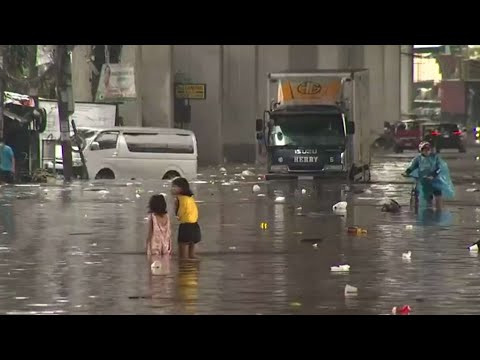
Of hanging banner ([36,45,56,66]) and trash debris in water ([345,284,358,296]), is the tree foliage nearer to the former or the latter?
hanging banner ([36,45,56,66])

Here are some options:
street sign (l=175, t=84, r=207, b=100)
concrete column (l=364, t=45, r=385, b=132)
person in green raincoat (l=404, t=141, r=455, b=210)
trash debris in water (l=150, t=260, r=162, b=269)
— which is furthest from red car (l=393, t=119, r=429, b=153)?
trash debris in water (l=150, t=260, r=162, b=269)

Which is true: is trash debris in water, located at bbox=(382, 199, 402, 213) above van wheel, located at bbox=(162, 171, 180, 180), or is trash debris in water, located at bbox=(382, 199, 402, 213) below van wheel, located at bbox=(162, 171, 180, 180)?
below

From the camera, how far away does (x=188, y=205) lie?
19422 millimetres

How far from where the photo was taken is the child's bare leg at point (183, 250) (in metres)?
19.5

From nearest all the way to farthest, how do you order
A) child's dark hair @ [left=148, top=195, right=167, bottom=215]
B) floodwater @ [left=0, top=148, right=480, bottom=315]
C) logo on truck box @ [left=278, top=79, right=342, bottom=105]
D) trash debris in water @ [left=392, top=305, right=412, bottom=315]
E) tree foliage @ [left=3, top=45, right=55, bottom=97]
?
trash debris in water @ [left=392, top=305, right=412, bottom=315] → floodwater @ [left=0, top=148, right=480, bottom=315] → child's dark hair @ [left=148, top=195, right=167, bottom=215] → logo on truck box @ [left=278, top=79, right=342, bottom=105] → tree foliage @ [left=3, top=45, right=55, bottom=97]

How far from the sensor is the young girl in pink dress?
18.8 m

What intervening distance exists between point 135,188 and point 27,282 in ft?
64.6

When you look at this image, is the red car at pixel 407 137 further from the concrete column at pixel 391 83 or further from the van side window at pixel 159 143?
the van side window at pixel 159 143

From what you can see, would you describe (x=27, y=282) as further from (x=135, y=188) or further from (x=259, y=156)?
(x=259, y=156)

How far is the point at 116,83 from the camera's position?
49031 mm

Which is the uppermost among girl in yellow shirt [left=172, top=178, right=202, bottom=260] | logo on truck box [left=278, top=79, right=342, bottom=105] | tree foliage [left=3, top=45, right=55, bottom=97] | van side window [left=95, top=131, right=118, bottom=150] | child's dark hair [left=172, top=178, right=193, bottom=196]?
tree foliage [left=3, top=45, right=55, bottom=97]

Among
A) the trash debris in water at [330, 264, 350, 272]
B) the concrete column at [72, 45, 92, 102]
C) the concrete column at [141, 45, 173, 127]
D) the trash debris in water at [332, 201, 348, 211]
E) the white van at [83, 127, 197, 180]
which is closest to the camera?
the trash debris in water at [330, 264, 350, 272]

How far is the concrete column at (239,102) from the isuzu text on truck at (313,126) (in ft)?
63.7

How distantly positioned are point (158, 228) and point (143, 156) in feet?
72.0
